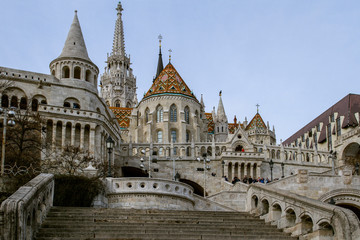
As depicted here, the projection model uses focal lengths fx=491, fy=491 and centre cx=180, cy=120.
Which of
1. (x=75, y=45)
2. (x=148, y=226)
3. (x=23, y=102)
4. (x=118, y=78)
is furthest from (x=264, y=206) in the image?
(x=118, y=78)

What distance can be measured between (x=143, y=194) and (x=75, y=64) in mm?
20070

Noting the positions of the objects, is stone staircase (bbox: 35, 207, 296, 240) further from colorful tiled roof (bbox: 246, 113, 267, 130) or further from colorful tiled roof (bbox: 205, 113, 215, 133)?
colorful tiled roof (bbox: 246, 113, 267, 130)

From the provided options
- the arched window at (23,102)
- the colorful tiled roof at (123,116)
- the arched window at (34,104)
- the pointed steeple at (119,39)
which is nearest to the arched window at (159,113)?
the colorful tiled roof at (123,116)

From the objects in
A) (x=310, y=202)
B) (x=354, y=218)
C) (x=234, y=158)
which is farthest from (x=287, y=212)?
(x=234, y=158)

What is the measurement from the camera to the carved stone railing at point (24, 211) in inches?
372

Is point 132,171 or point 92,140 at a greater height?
point 92,140

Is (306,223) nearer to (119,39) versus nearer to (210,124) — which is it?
(210,124)

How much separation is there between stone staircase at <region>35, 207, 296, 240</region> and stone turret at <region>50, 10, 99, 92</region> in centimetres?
2553

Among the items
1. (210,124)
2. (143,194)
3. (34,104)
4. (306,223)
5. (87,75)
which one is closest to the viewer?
(306,223)

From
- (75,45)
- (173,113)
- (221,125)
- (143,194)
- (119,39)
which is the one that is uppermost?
(119,39)

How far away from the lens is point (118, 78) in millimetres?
88750

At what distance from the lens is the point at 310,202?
12914 mm

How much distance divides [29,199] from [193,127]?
43301 millimetres

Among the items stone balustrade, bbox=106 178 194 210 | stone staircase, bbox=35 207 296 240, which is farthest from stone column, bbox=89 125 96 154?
stone staircase, bbox=35 207 296 240
